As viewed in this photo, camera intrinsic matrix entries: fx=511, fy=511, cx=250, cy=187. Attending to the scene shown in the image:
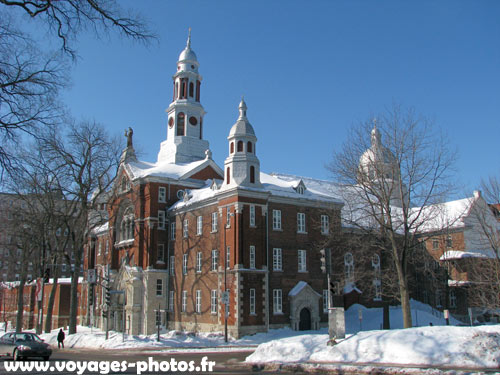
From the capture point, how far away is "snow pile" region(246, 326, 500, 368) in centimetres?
1541

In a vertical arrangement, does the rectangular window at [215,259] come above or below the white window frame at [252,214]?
below

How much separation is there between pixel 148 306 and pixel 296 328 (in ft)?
46.2

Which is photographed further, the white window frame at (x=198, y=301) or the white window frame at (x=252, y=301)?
the white window frame at (x=198, y=301)

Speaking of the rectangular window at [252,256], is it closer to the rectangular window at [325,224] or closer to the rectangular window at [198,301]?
the rectangular window at [198,301]

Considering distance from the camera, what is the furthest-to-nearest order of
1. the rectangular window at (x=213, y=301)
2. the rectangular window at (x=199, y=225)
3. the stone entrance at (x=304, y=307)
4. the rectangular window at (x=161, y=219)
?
the rectangular window at (x=161, y=219)
the rectangular window at (x=199, y=225)
the rectangular window at (x=213, y=301)
the stone entrance at (x=304, y=307)

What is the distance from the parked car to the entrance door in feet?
71.6

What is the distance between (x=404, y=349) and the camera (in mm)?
16578

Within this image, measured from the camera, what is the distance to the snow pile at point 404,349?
50.5 feet

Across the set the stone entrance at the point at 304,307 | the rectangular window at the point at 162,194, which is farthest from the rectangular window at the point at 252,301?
the rectangular window at the point at 162,194

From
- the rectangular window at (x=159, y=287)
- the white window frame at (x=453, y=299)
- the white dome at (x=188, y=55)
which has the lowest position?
the white window frame at (x=453, y=299)

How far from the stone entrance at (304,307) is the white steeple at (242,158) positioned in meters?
8.91

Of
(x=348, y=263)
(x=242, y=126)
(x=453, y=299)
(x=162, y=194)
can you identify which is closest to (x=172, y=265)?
(x=162, y=194)

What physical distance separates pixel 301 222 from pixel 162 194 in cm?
1405

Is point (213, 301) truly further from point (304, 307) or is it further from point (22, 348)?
point (22, 348)
